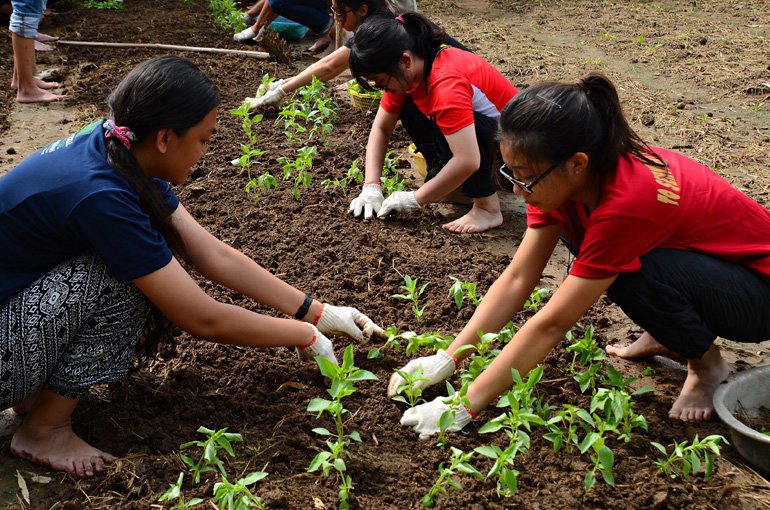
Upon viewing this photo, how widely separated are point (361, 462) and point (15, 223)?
3.86ft

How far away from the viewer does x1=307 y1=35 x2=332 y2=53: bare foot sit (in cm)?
661

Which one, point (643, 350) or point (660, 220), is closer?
point (660, 220)

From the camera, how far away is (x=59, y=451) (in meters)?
2.12

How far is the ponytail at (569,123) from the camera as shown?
2.01m

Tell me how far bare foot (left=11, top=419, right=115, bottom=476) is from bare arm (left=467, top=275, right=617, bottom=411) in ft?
3.70

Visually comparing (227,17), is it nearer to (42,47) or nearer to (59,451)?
(42,47)

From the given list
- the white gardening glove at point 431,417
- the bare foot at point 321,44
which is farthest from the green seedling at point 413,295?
the bare foot at point 321,44

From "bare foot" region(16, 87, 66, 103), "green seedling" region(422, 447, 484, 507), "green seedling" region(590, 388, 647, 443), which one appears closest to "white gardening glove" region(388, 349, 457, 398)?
"green seedling" region(422, 447, 484, 507)

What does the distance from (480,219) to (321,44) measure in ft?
11.8

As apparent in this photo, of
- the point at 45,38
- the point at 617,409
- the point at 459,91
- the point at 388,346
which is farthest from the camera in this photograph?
the point at 45,38

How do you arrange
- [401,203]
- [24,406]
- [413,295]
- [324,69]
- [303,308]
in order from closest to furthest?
[24,406] → [303,308] → [413,295] → [401,203] → [324,69]

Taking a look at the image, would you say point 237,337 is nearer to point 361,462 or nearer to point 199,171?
point 361,462

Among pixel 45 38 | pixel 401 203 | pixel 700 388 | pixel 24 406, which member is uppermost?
pixel 700 388

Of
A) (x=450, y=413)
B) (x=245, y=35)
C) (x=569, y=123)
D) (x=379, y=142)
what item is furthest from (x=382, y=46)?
(x=245, y=35)
